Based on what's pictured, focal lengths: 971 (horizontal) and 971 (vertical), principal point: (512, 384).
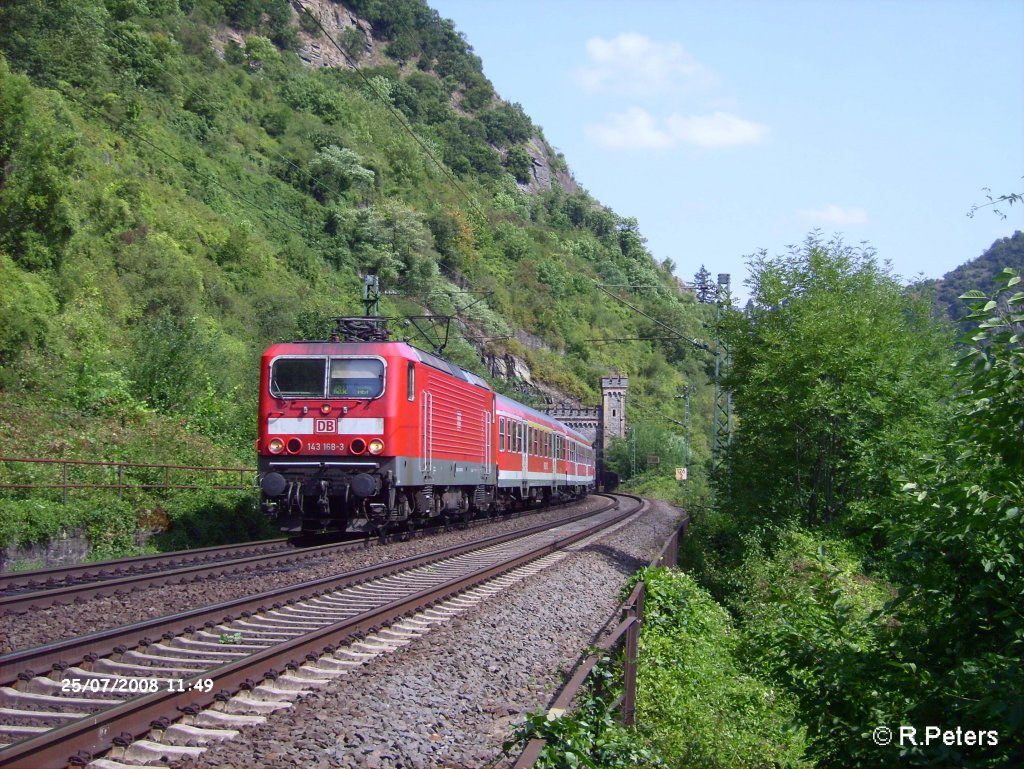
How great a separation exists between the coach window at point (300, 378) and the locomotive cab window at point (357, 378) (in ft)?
0.70

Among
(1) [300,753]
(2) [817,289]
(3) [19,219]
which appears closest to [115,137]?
(3) [19,219]

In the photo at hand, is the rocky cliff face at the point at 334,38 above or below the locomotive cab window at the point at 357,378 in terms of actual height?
above

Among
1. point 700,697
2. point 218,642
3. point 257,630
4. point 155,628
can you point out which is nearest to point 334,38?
point 257,630

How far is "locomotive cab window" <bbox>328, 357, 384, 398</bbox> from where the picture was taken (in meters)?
16.8

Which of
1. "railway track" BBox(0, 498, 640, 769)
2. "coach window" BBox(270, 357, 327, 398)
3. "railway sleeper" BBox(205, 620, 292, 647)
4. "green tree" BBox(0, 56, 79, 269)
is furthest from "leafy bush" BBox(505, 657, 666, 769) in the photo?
"green tree" BBox(0, 56, 79, 269)

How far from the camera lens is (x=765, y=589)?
1573 centimetres

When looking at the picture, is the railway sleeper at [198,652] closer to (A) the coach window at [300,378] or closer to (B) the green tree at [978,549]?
(B) the green tree at [978,549]

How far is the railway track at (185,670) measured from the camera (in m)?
5.63

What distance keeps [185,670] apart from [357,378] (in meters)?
9.69

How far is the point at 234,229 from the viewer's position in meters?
44.1

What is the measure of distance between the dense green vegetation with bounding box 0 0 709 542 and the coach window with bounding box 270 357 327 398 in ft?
12.0

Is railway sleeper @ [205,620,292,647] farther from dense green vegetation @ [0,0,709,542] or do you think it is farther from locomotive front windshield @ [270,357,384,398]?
locomotive front windshield @ [270,357,384,398]

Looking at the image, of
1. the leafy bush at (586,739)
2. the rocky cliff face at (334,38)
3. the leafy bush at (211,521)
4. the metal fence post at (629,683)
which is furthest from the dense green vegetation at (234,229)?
the leafy bush at (586,739)

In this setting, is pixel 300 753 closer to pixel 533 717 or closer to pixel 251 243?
pixel 533 717
